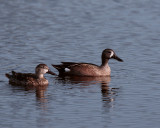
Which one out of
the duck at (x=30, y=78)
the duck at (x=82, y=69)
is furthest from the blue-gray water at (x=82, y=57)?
the duck at (x=82, y=69)

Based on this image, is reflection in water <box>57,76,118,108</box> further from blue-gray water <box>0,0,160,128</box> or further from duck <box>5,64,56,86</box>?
duck <box>5,64,56,86</box>

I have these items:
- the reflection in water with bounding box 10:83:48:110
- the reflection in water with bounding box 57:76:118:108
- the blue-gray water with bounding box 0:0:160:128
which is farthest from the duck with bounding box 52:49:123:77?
the reflection in water with bounding box 10:83:48:110

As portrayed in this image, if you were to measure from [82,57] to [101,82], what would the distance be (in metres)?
3.35

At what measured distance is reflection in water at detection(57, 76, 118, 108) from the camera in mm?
17047

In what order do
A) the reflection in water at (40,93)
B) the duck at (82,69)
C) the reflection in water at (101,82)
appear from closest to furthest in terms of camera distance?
the reflection in water at (40,93) → the reflection in water at (101,82) → the duck at (82,69)

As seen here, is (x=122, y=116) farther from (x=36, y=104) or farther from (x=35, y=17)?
(x=35, y=17)

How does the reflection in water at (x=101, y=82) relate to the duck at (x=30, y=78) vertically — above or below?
below

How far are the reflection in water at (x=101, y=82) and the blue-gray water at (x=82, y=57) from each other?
0.09 feet

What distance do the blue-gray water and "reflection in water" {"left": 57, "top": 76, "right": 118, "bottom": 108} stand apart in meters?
0.03

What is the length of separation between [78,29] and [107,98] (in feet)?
38.9

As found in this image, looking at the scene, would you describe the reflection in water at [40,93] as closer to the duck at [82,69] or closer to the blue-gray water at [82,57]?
the blue-gray water at [82,57]

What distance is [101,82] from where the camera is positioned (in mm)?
19531

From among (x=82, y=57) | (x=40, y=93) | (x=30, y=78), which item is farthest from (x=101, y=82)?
(x=82, y=57)

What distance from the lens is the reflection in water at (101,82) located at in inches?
671
